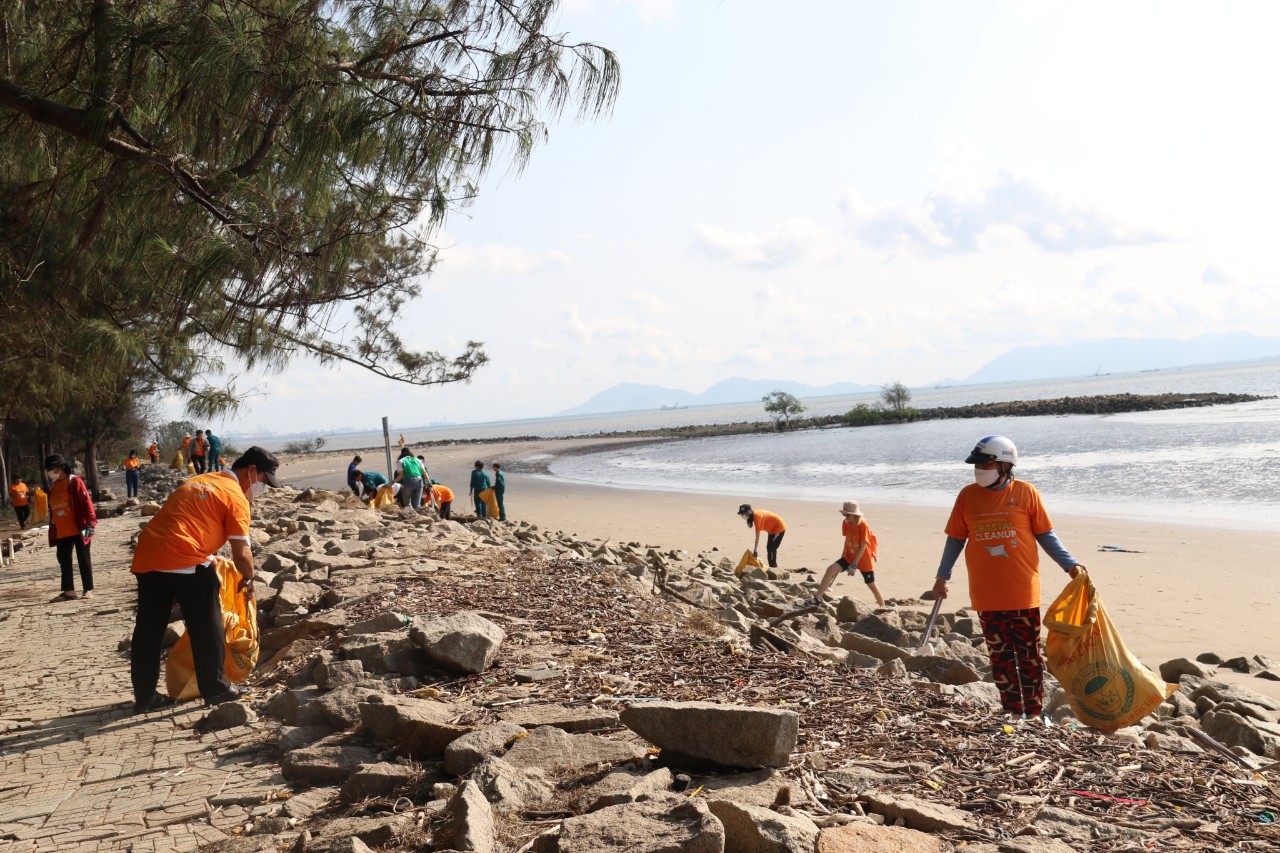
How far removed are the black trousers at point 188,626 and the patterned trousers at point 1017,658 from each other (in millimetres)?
4370

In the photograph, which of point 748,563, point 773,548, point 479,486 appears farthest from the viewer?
point 479,486

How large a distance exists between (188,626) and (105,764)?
35.9 inches

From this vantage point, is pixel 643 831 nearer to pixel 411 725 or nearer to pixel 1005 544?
pixel 411 725

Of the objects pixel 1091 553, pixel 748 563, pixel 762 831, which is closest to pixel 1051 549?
pixel 762 831

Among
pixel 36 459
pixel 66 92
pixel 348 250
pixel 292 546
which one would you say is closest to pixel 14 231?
pixel 66 92

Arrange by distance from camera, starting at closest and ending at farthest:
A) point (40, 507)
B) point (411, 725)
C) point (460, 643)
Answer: point (411, 725), point (460, 643), point (40, 507)

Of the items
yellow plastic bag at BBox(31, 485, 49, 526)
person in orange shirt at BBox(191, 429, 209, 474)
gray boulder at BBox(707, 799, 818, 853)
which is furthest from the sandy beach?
yellow plastic bag at BBox(31, 485, 49, 526)

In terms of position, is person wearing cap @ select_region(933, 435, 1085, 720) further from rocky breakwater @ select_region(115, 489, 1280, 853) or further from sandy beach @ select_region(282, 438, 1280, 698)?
sandy beach @ select_region(282, 438, 1280, 698)

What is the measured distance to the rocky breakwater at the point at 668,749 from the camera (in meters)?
3.10

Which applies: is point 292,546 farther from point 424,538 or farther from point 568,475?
point 568,475

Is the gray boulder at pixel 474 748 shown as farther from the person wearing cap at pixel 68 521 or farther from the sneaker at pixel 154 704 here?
the person wearing cap at pixel 68 521

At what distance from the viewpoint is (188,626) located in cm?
543

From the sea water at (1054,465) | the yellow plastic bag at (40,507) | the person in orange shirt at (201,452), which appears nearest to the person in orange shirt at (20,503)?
the yellow plastic bag at (40,507)

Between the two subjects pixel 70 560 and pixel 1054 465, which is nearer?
pixel 70 560
